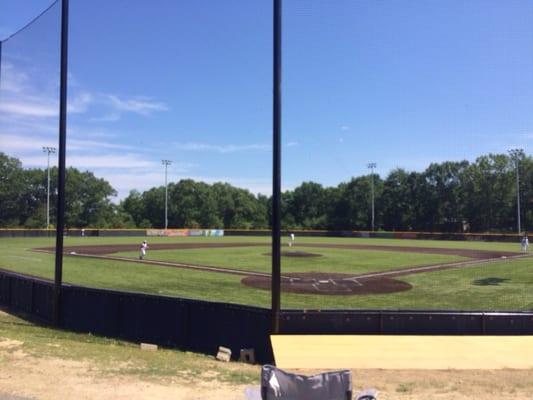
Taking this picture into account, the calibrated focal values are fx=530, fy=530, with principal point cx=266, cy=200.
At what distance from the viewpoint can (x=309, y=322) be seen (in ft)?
29.9

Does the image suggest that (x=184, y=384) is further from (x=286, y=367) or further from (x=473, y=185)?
(x=473, y=185)

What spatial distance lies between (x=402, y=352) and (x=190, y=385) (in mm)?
3458

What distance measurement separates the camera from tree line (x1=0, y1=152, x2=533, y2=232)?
20.9 m

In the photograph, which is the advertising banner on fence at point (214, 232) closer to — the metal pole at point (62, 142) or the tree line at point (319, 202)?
the tree line at point (319, 202)

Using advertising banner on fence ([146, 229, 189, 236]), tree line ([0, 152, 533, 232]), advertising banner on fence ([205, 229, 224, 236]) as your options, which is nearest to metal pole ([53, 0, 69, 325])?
tree line ([0, 152, 533, 232])

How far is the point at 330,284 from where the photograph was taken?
18.7 m

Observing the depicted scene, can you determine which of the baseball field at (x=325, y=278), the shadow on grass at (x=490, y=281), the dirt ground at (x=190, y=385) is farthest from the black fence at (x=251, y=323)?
the shadow on grass at (x=490, y=281)

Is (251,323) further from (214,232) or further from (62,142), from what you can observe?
(214,232)

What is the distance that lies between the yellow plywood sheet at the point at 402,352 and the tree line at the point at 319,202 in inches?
316

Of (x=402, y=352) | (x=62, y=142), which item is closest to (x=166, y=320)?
(x=402, y=352)

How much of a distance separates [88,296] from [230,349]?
145 inches

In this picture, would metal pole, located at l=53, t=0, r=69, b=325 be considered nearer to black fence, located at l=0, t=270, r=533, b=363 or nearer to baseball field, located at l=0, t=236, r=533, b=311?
black fence, located at l=0, t=270, r=533, b=363

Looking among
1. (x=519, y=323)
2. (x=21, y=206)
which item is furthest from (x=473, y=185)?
(x=21, y=206)

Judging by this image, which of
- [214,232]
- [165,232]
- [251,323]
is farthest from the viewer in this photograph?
[214,232]
